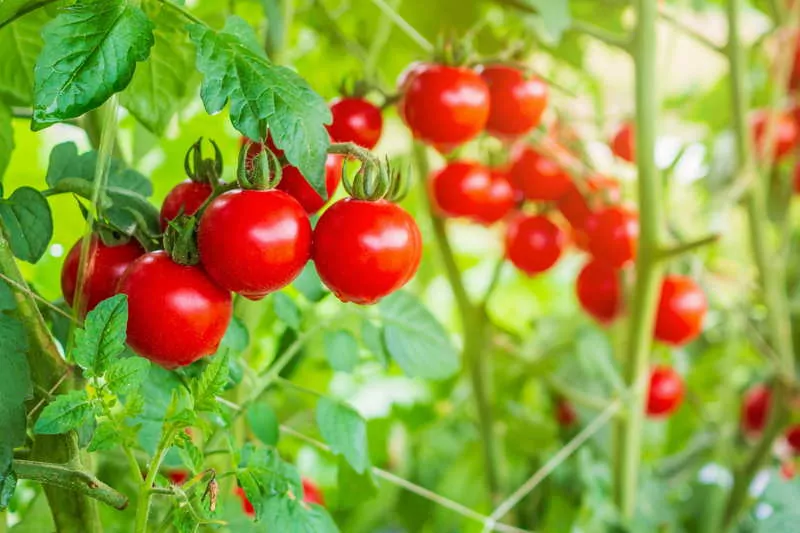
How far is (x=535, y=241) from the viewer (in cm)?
107

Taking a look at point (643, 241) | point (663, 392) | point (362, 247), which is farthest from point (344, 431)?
point (663, 392)

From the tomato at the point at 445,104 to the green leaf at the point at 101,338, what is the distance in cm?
33

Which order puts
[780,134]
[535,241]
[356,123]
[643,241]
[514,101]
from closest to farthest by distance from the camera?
1. [356,123]
2. [514,101]
3. [643,241]
4. [535,241]
5. [780,134]

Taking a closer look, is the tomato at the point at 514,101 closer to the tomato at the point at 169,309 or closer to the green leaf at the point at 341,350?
the green leaf at the point at 341,350

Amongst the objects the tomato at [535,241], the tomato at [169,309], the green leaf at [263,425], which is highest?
the tomato at [169,309]

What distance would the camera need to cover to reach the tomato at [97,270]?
499 millimetres

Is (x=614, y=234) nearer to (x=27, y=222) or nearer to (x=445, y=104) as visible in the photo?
(x=445, y=104)

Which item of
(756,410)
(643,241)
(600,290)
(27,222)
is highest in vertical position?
(27,222)

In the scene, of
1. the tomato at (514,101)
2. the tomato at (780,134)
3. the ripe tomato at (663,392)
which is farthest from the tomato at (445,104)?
the tomato at (780,134)

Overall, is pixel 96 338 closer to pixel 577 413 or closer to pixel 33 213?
pixel 33 213

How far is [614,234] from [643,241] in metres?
0.04

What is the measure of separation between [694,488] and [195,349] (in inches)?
38.0

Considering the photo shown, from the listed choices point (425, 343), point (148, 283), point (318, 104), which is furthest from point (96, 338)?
point (425, 343)

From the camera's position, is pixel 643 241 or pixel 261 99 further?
pixel 643 241
